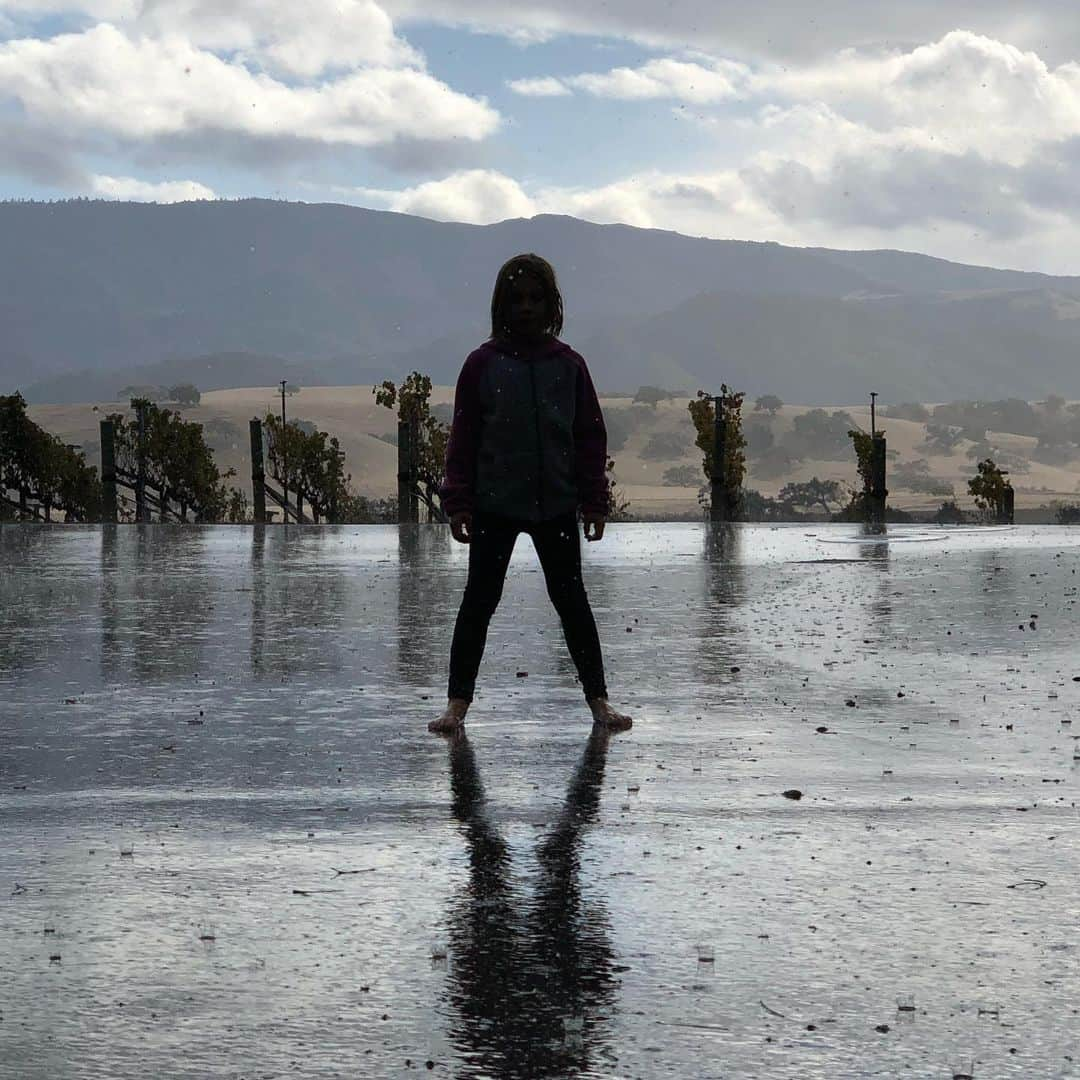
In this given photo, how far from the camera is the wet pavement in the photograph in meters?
3.78

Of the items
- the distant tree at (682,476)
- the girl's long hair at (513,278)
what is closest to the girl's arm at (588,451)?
the girl's long hair at (513,278)

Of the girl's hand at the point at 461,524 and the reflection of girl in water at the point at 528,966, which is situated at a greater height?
the girl's hand at the point at 461,524

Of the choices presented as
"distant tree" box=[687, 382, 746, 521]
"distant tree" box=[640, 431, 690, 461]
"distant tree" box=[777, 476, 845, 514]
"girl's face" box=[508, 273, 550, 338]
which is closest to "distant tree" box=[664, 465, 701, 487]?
"distant tree" box=[640, 431, 690, 461]

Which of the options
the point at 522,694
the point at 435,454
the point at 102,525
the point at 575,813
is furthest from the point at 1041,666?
the point at 435,454

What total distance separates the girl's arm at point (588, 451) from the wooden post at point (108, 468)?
1043 inches

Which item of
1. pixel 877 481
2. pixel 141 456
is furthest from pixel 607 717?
pixel 141 456

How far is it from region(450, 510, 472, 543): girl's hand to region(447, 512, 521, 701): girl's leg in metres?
0.03

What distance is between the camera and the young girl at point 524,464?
7844 mm

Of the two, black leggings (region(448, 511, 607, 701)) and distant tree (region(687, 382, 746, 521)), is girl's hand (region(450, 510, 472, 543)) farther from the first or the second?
distant tree (region(687, 382, 746, 521))

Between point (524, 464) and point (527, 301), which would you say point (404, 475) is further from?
point (527, 301)

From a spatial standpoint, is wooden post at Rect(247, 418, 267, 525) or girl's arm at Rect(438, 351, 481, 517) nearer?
girl's arm at Rect(438, 351, 481, 517)

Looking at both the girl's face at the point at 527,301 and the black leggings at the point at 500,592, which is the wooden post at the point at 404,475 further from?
the girl's face at the point at 527,301

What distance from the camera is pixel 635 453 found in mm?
180750

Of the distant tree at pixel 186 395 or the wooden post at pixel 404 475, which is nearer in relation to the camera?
the wooden post at pixel 404 475
